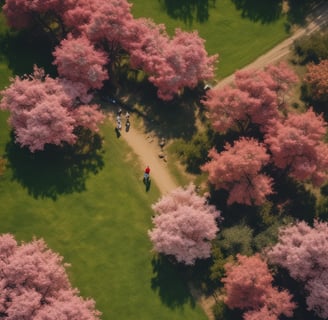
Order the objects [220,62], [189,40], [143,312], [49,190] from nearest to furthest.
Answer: [143,312] < [49,190] < [189,40] < [220,62]

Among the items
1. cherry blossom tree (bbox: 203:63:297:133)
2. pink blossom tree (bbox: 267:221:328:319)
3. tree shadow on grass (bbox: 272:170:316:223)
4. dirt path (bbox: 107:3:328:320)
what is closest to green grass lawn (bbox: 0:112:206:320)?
dirt path (bbox: 107:3:328:320)

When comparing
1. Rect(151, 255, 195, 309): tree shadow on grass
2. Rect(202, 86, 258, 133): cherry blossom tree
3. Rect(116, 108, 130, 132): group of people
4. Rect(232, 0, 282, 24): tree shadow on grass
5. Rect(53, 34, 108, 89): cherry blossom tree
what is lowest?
Rect(151, 255, 195, 309): tree shadow on grass

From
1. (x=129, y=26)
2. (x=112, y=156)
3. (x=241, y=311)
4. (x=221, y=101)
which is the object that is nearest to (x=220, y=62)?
(x=221, y=101)

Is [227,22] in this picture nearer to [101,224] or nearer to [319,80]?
[319,80]

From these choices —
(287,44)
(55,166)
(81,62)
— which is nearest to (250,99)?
(287,44)

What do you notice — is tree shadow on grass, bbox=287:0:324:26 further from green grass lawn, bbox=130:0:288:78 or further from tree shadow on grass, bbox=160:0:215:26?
tree shadow on grass, bbox=160:0:215:26

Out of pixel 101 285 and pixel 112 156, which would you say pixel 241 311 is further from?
pixel 112 156

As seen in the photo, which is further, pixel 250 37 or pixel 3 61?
pixel 250 37
